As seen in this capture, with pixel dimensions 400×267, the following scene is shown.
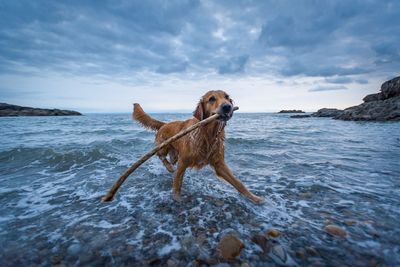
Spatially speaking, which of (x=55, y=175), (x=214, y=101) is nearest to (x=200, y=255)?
(x=214, y=101)

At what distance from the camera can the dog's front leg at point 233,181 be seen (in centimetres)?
356

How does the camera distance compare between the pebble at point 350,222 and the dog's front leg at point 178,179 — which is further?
the dog's front leg at point 178,179

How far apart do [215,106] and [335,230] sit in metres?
2.30

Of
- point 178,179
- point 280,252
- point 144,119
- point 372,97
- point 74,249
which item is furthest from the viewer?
point 372,97

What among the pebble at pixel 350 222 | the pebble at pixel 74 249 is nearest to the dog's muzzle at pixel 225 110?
the pebble at pixel 350 222

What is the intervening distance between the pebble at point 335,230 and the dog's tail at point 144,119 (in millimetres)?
4585

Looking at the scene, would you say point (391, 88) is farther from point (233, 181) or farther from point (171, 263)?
point (171, 263)

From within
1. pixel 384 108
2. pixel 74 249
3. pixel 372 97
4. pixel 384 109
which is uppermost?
pixel 372 97

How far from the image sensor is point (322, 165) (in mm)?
5664

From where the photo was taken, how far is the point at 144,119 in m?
6.04

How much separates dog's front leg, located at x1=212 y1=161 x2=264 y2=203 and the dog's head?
96 centimetres

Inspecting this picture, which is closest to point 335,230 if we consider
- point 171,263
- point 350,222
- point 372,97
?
point 350,222

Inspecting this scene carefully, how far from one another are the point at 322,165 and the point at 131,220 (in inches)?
199

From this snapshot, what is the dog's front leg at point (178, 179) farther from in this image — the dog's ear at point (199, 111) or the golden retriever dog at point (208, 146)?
the dog's ear at point (199, 111)
